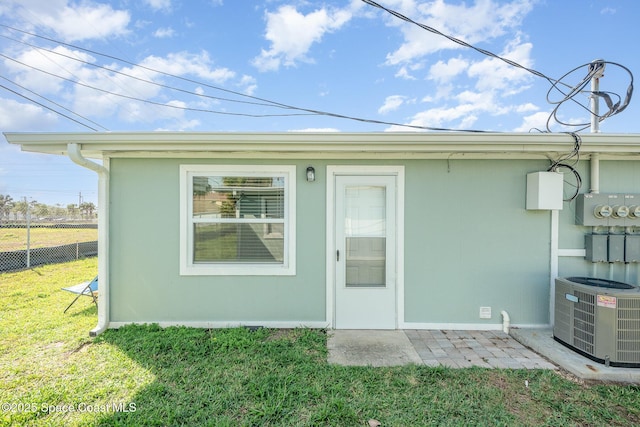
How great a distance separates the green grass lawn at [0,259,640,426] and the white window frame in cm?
77

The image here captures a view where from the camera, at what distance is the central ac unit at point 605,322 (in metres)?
2.63

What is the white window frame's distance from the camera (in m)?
3.59

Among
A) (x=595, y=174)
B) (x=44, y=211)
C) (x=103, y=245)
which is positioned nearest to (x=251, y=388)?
(x=103, y=245)

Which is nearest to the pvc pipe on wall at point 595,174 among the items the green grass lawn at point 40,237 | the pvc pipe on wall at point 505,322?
the pvc pipe on wall at point 505,322

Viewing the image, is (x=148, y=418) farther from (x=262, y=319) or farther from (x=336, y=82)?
(x=336, y=82)

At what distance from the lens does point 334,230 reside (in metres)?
3.62

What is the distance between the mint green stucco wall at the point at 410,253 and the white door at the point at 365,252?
0.21 metres

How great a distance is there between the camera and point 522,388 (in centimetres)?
242

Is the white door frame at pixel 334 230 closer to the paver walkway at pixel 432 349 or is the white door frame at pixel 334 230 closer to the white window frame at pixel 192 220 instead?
the paver walkway at pixel 432 349

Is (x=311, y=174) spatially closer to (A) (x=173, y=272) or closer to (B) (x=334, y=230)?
(B) (x=334, y=230)

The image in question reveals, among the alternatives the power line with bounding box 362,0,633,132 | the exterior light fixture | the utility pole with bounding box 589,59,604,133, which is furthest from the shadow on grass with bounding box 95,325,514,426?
the utility pole with bounding box 589,59,604,133

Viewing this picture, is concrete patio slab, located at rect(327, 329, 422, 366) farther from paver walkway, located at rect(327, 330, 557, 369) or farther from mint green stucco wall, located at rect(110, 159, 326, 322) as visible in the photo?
mint green stucco wall, located at rect(110, 159, 326, 322)

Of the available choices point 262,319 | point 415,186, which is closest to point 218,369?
point 262,319

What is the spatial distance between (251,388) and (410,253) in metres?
2.41
